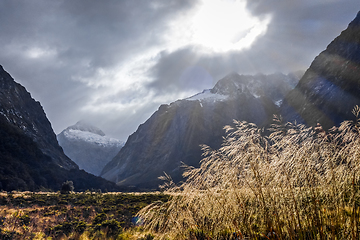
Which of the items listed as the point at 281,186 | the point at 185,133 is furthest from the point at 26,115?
the point at 281,186

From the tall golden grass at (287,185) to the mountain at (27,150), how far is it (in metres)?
69.1

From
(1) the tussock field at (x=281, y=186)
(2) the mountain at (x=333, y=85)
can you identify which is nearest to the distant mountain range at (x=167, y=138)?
(2) the mountain at (x=333, y=85)

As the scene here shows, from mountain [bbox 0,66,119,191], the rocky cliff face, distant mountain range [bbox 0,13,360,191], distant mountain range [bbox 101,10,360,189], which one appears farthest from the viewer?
the rocky cliff face

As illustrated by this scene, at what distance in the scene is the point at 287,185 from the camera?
13.5ft

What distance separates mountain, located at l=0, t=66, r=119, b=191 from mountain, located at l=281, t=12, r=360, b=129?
99877 millimetres

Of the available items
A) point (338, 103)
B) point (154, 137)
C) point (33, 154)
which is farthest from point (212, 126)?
point (33, 154)

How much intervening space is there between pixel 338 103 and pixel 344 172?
9710 cm

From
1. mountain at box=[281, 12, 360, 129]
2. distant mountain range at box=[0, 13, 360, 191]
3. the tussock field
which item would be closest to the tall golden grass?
the tussock field

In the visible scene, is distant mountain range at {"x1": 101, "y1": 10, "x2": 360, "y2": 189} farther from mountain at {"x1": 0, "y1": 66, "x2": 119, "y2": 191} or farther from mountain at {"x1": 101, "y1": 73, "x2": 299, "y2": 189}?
mountain at {"x1": 0, "y1": 66, "x2": 119, "y2": 191}

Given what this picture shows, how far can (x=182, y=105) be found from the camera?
199 meters

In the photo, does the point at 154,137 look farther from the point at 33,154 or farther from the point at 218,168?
the point at 218,168

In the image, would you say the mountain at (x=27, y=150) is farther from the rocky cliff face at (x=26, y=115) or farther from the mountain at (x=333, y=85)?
the mountain at (x=333, y=85)

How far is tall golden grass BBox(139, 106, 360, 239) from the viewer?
3910mm

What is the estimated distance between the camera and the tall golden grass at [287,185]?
12.8 feet
